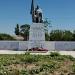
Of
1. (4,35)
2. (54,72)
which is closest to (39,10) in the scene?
(54,72)

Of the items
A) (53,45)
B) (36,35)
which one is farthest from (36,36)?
(53,45)

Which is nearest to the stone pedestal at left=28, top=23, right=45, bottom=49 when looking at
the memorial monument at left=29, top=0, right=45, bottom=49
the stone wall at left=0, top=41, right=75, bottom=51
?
the memorial monument at left=29, top=0, right=45, bottom=49

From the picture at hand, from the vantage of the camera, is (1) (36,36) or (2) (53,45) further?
(2) (53,45)

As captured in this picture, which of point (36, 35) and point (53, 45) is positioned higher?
point (36, 35)

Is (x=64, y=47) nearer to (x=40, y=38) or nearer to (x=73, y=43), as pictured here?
(x=73, y=43)

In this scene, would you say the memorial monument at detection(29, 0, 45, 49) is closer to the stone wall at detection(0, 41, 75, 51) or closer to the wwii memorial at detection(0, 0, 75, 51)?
the wwii memorial at detection(0, 0, 75, 51)

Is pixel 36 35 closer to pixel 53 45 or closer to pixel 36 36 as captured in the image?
pixel 36 36

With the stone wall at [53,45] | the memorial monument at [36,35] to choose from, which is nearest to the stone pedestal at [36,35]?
the memorial monument at [36,35]

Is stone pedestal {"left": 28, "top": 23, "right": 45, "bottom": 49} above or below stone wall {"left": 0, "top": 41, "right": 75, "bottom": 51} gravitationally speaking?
above

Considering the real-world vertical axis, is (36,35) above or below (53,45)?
above

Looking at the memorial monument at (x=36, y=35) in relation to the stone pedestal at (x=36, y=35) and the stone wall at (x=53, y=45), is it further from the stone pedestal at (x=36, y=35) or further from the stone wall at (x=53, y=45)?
the stone wall at (x=53, y=45)

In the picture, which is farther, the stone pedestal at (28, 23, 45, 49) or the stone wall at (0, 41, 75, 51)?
the stone wall at (0, 41, 75, 51)

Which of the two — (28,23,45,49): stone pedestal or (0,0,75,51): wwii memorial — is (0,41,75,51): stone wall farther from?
(28,23,45,49): stone pedestal

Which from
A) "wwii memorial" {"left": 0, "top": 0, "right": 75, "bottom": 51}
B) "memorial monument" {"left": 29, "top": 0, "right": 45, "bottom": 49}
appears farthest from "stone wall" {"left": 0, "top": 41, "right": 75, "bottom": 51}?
"memorial monument" {"left": 29, "top": 0, "right": 45, "bottom": 49}
